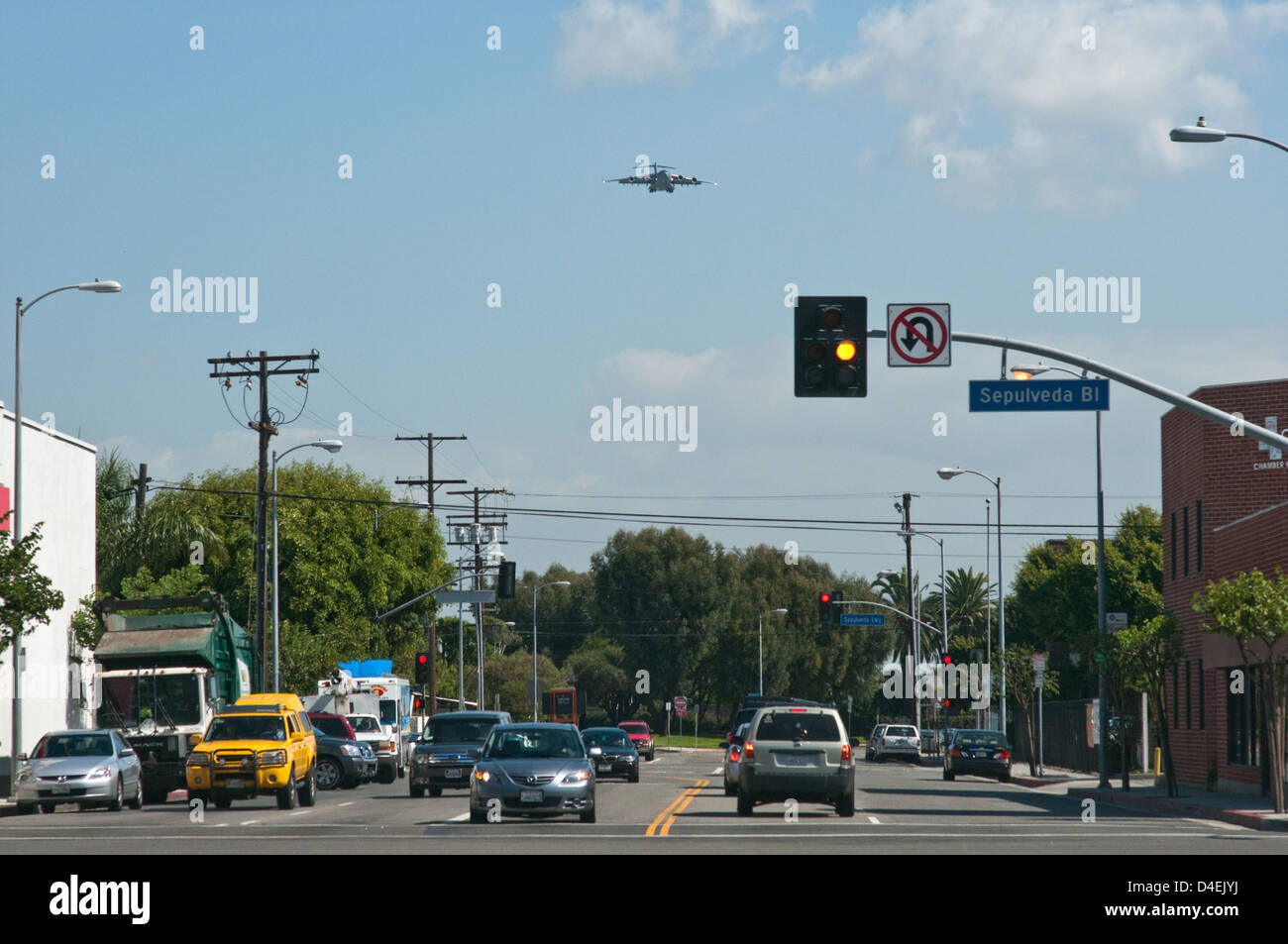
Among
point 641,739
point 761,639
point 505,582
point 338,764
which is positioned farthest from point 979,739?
point 761,639

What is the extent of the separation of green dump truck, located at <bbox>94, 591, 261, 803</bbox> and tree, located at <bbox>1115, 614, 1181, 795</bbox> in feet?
64.0

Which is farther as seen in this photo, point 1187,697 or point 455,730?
point 1187,697

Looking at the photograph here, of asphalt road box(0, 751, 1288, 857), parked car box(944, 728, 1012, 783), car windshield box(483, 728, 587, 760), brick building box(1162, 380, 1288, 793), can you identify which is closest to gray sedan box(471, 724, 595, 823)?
car windshield box(483, 728, 587, 760)

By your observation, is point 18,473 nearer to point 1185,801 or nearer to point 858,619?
point 1185,801

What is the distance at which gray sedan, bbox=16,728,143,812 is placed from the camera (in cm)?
3134

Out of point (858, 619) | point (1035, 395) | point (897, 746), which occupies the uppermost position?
point (1035, 395)

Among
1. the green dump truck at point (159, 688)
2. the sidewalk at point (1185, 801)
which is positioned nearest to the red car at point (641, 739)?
the sidewalk at point (1185, 801)

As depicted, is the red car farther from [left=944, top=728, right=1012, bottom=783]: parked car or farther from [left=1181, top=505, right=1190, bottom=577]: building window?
[left=1181, top=505, right=1190, bottom=577]: building window

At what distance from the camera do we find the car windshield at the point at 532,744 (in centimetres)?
2527

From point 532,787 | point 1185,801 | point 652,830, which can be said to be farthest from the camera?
point 1185,801

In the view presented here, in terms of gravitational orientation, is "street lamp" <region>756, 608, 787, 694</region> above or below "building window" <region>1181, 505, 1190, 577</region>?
below

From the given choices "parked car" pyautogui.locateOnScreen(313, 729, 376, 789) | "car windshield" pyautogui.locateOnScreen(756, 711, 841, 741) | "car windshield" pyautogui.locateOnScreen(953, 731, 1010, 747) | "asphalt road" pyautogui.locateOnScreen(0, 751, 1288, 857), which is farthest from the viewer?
"car windshield" pyautogui.locateOnScreen(953, 731, 1010, 747)

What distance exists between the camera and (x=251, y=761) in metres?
30.0

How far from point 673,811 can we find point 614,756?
14013 millimetres
